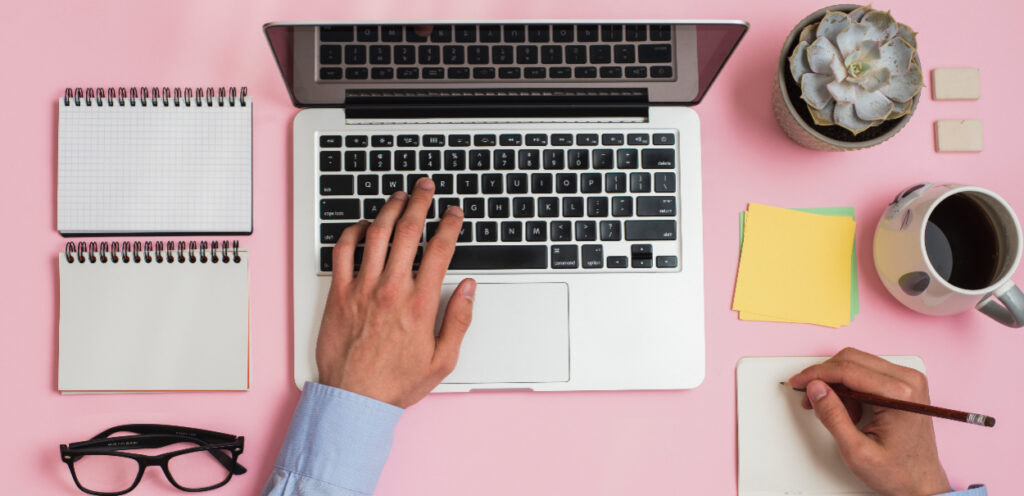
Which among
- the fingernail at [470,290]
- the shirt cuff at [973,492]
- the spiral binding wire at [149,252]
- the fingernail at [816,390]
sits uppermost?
the spiral binding wire at [149,252]

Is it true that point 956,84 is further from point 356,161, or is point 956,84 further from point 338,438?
point 338,438

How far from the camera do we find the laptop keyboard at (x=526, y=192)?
2.54ft

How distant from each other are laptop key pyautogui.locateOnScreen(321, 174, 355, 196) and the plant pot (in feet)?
1.84

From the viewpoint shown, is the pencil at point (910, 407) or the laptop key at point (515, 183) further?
the laptop key at point (515, 183)

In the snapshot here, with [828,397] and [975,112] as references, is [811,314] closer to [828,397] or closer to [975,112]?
[828,397]

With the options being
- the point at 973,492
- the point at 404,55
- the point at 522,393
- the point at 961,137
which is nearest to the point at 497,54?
the point at 404,55

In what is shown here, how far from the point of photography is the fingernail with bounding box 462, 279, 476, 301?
743mm

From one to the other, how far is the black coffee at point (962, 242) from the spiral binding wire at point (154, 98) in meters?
0.93

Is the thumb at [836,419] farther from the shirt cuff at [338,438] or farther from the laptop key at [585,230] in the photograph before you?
the shirt cuff at [338,438]

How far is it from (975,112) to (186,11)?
3.64ft

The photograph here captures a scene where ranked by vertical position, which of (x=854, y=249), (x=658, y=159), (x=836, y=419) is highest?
(x=658, y=159)

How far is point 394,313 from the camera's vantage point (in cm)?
73

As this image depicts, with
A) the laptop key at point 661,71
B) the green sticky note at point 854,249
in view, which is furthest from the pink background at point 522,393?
the laptop key at point 661,71

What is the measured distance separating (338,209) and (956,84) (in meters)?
0.86
